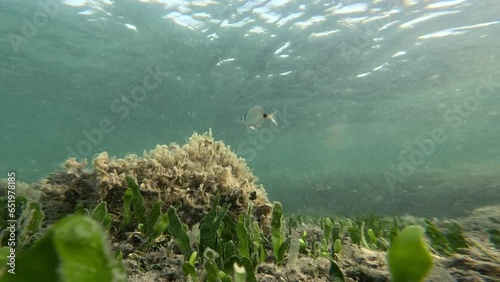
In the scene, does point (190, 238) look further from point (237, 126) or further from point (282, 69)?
point (237, 126)

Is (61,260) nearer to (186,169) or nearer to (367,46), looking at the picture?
(186,169)

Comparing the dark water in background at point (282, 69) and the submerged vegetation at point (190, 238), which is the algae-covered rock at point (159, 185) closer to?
the submerged vegetation at point (190, 238)

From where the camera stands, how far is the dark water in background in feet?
56.9

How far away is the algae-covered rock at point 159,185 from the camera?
3816mm

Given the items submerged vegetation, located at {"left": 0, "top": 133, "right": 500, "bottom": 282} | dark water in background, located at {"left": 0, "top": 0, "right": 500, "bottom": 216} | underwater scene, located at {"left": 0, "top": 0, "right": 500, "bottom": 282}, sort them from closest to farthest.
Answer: submerged vegetation, located at {"left": 0, "top": 133, "right": 500, "bottom": 282}, underwater scene, located at {"left": 0, "top": 0, "right": 500, "bottom": 282}, dark water in background, located at {"left": 0, "top": 0, "right": 500, "bottom": 216}

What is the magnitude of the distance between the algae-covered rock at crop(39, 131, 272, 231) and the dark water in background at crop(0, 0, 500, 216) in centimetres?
700

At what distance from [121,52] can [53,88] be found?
13306mm

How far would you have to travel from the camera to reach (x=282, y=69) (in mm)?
24656

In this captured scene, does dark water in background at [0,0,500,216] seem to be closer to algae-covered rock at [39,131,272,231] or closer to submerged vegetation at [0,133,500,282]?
algae-covered rock at [39,131,272,231]

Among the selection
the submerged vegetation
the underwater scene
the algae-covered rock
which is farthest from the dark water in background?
the submerged vegetation

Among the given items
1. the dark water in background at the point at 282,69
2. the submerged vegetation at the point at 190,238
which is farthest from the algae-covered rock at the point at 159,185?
the dark water in background at the point at 282,69

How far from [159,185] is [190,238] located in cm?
136

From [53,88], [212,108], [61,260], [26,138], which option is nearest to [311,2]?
[61,260]

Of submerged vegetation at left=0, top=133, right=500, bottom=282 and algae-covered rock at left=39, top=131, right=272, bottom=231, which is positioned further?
algae-covered rock at left=39, top=131, right=272, bottom=231
